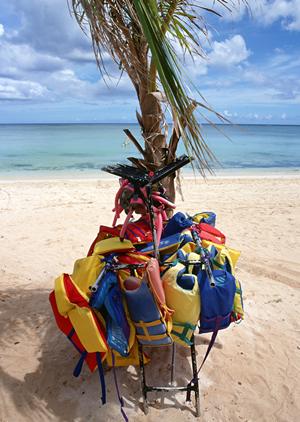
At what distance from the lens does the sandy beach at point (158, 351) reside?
9.82 ft

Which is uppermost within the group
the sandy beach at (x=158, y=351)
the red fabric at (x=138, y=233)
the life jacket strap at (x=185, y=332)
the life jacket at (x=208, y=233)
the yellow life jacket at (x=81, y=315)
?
the red fabric at (x=138, y=233)

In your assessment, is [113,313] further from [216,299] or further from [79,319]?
[216,299]

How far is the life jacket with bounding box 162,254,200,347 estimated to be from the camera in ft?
8.87

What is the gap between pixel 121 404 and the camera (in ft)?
9.43

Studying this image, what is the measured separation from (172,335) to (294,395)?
1246 millimetres

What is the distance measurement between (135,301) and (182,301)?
13.1 inches

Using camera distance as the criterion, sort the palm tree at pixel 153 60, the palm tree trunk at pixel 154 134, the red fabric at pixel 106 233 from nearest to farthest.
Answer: the palm tree at pixel 153 60 → the red fabric at pixel 106 233 → the palm tree trunk at pixel 154 134

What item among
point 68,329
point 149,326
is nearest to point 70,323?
point 68,329

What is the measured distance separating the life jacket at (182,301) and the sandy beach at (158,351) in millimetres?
687

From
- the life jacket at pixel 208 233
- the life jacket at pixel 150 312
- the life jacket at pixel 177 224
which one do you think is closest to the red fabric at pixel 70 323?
the life jacket at pixel 150 312

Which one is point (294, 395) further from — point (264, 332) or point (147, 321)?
point (147, 321)

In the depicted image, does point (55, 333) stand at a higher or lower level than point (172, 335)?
lower

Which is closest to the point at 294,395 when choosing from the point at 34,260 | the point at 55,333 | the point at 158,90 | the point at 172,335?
the point at 172,335

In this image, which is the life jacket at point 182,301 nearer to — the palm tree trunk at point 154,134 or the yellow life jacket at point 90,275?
the yellow life jacket at point 90,275
